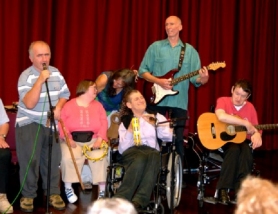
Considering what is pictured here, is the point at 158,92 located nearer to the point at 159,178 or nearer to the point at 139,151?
the point at 139,151

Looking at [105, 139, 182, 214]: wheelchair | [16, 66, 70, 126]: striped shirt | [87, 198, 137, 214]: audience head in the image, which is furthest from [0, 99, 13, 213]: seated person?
[87, 198, 137, 214]: audience head

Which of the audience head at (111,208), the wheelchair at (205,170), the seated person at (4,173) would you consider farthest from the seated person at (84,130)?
the audience head at (111,208)

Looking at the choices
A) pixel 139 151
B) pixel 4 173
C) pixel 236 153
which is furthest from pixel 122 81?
pixel 4 173

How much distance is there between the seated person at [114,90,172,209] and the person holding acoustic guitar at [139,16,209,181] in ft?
1.43

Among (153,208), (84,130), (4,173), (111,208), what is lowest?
(153,208)

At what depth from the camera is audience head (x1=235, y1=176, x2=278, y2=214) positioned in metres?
1.47

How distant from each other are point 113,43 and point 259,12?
215 centimetres

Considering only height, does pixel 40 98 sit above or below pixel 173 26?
below

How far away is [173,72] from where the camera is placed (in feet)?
16.4

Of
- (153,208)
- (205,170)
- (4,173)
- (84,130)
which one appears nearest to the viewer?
(153,208)

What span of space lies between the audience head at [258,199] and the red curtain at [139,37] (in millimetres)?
4961

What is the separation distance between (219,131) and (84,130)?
118 centimetres

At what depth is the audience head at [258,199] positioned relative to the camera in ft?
4.84

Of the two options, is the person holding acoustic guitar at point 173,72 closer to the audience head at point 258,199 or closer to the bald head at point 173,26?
the bald head at point 173,26
